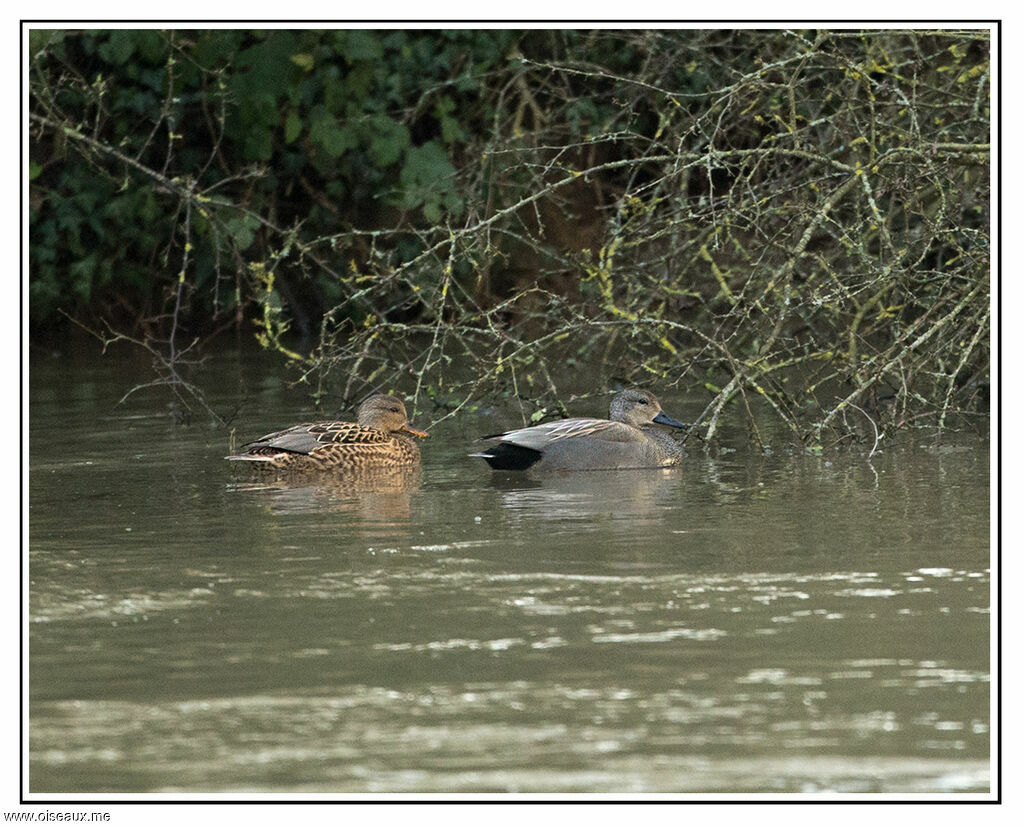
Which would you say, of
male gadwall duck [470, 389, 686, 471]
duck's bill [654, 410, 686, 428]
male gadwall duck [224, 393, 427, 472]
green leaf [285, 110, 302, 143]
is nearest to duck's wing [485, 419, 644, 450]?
male gadwall duck [470, 389, 686, 471]

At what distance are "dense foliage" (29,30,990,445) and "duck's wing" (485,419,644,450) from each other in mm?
337

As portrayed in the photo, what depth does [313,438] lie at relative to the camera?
9.50 meters

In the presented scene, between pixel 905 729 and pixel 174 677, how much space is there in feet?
6.78

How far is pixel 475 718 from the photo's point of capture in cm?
505

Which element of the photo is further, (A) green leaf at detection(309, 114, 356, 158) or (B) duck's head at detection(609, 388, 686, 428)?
(A) green leaf at detection(309, 114, 356, 158)

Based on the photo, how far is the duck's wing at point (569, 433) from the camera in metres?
9.34

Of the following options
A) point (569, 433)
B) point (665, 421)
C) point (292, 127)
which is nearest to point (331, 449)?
point (569, 433)

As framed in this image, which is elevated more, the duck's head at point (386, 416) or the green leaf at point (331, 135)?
the green leaf at point (331, 135)

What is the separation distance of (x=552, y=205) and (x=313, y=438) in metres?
7.43

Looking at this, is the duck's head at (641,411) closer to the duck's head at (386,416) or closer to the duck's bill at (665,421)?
the duck's bill at (665,421)

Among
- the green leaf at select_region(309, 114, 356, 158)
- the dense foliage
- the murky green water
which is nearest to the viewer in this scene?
the murky green water

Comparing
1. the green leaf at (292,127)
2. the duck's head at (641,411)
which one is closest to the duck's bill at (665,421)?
the duck's head at (641,411)

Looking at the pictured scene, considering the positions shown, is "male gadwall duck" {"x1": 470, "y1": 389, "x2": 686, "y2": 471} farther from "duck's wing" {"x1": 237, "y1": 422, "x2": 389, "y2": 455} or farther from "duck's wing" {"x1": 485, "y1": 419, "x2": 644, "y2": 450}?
"duck's wing" {"x1": 237, "y1": 422, "x2": 389, "y2": 455}

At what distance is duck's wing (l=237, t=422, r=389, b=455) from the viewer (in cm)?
938
